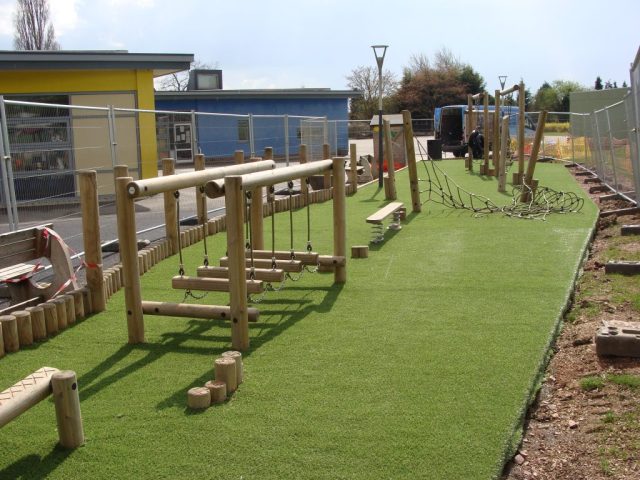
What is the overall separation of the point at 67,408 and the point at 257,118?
99.9 ft

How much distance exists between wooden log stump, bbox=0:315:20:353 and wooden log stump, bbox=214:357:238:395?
1935mm

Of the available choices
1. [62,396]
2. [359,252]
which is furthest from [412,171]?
[62,396]

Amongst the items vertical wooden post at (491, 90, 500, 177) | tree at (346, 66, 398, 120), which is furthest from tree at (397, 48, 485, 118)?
vertical wooden post at (491, 90, 500, 177)

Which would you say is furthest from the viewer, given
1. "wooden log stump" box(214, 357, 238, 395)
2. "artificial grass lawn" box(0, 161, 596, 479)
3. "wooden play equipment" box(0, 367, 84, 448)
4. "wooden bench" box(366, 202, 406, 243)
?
"wooden bench" box(366, 202, 406, 243)

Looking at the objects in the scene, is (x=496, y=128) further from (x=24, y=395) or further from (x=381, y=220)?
(x=24, y=395)

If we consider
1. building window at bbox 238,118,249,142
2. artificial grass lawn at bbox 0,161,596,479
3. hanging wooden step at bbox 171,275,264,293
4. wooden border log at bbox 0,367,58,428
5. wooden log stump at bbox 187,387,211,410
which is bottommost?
artificial grass lawn at bbox 0,161,596,479

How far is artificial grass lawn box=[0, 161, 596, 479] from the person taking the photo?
379 centimetres

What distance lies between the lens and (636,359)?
5234mm

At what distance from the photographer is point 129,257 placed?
5793mm

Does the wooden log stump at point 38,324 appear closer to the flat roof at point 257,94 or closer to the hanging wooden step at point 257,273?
the hanging wooden step at point 257,273

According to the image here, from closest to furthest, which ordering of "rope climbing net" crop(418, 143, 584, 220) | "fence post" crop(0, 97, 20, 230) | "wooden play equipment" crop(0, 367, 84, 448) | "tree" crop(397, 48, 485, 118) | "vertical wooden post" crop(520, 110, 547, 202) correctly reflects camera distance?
"wooden play equipment" crop(0, 367, 84, 448)
"fence post" crop(0, 97, 20, 230)
"rope climbing net" crop(418, 143, 584, 220)
"vertical wooden post" crop(520, 110, 547, 202)
"tree" crop(397, 48, 485, 118)

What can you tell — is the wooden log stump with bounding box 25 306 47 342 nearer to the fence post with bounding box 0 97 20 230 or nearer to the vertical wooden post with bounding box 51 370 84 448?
the vertical wooden post with bounding box 51 370 84 448

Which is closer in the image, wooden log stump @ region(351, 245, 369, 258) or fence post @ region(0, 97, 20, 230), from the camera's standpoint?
fence post @ region(0, 97, 20, 230)

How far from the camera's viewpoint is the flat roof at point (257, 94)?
35.4 meters
